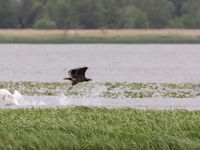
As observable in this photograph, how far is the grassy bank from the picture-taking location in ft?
92.1

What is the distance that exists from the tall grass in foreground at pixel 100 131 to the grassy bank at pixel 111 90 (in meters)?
9.41

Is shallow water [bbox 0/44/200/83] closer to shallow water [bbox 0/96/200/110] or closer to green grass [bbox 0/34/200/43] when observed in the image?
shallow water [bbox 0/96/200/110]

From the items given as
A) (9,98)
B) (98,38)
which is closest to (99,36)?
(98,38)

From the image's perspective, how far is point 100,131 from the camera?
15.6m

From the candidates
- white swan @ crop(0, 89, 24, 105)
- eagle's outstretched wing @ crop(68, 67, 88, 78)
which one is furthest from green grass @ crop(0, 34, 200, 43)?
eagle's outstretched wing @ crop(68, 67, 88, 78)

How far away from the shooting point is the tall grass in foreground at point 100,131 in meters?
14.9

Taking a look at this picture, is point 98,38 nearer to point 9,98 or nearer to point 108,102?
point 108,102

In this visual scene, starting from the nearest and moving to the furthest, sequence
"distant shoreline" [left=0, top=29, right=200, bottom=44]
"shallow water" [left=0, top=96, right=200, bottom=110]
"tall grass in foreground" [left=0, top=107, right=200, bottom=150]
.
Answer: "tall grass in foreground" [left=0, top=107, right=200, bottom=150] → "shallow water" [left=0, top=96, right=200, bottom=110] → "distant shoreline" [left=0, top=29, right=200, bottom=44]

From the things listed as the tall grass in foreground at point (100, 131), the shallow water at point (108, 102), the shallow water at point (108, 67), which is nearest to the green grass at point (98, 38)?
the shallow water at point (108, 67)

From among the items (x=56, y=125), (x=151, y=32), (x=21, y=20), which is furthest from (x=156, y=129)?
(x=21, y=20)

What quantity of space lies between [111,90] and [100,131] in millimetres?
14780

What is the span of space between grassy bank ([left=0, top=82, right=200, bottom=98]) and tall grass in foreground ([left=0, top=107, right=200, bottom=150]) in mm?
9410

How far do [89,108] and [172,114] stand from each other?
276 cm

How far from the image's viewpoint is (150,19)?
5231 inches
